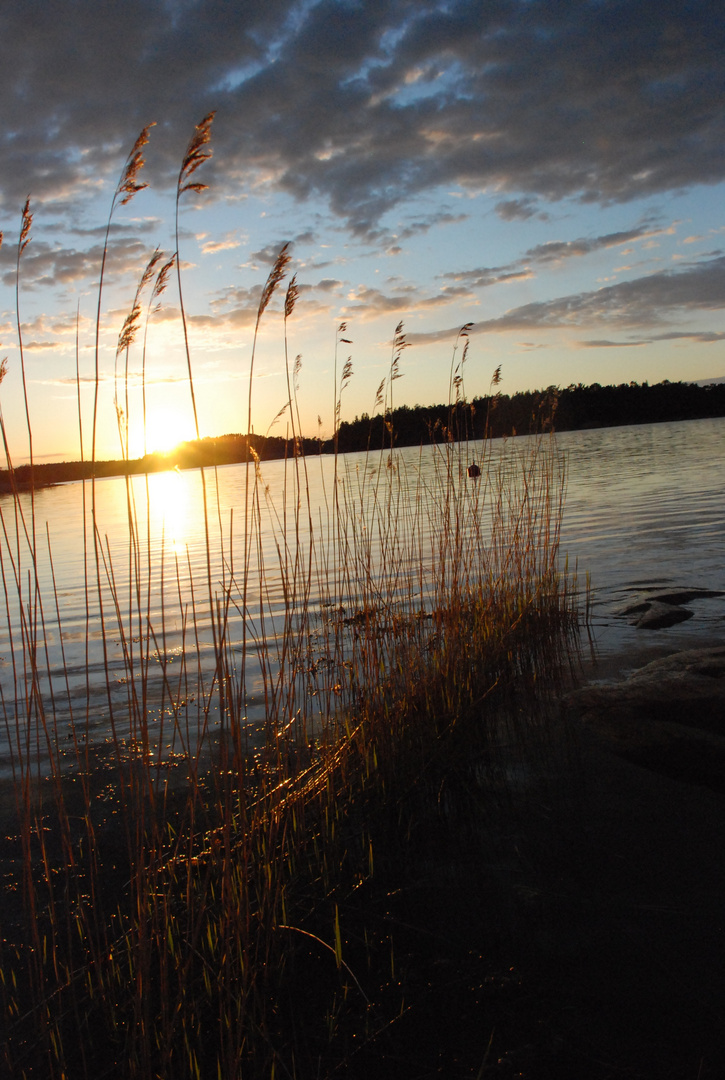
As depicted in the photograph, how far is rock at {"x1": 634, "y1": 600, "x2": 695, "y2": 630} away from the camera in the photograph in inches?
205

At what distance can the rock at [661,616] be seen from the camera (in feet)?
17.1

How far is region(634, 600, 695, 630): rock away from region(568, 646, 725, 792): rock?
1.45 metres

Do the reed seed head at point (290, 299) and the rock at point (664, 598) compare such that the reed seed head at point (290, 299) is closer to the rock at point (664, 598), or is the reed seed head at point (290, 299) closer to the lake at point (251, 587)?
the lake at point (251, 587)

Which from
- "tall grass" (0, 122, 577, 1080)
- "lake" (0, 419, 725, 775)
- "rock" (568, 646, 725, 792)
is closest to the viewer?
"tall grass" (0, 122, 577, 1080)

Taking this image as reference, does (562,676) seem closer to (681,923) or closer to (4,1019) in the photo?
(681,923)

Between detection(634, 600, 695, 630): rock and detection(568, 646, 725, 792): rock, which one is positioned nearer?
detection(568, 646, 725, 792): rock

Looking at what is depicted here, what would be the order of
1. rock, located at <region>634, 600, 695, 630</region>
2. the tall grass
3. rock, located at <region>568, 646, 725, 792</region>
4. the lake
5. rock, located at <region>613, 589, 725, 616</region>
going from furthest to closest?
rock, located at <region>613, 589, 725, 616</region>, rock, located at <region>634, 600, 695, 630</region>, rock, located at <region>568, 646, 725, 792</region>, the lake, the tall grass

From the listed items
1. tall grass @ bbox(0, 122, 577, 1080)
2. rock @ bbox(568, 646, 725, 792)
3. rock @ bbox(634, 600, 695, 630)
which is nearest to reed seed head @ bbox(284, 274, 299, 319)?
tall grass @ bbox(0, 122, 577, 1080)

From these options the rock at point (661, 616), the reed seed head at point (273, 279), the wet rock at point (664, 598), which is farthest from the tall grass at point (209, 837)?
the wet rock at point (664, 598)

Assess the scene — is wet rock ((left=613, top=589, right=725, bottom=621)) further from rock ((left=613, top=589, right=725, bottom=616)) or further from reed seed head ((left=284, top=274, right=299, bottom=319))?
reed seed head ((left=284, top=274, right=299, bottom=319))

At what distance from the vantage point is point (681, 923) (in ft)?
6.54

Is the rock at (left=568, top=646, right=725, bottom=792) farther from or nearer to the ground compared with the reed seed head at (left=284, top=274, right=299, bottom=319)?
nearer to the ground

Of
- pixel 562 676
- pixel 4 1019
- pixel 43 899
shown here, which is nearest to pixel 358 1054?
pixel 4 1019

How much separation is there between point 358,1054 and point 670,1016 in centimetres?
80
